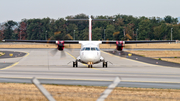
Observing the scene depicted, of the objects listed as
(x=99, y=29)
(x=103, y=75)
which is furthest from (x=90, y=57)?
(x=99, y=29)

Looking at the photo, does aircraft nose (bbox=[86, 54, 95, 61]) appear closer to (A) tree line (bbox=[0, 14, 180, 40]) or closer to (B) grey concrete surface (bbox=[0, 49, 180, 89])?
(B) grey concrete surface (bbox=[0, 49, 180, 89])

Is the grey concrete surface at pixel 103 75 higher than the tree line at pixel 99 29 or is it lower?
lower

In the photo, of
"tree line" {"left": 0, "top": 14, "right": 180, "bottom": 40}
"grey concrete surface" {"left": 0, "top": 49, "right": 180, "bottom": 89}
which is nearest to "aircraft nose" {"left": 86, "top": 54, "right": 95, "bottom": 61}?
"grey concrete surface" {"left": 0, "top": 49, "right": 180, "bottom": 89}

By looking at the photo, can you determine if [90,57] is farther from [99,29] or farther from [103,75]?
[99,29]

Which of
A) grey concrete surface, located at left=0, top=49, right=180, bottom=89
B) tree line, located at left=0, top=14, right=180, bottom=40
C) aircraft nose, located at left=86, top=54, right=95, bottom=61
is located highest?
tree line, located at left=0, top=14, right=180, bottom=40

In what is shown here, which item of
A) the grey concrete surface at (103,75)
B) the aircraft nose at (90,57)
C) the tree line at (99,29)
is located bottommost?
the grey concrete surface at (103,75)

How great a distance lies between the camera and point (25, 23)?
15262 centimetres

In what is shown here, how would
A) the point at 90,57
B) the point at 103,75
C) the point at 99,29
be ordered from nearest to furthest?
the point at 103,75, the point at 90,57, the point at 99,29

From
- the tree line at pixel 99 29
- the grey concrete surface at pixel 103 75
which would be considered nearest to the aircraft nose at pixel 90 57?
the grey concrete surface at pixel 103 75

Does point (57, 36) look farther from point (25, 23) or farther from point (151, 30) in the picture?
point (25, 23)

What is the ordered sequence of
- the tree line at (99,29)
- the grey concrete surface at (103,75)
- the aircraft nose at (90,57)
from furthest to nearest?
the tree line at (99,29)
the aircraft nose at (90,57)
the grey concrete surface at (103,75)

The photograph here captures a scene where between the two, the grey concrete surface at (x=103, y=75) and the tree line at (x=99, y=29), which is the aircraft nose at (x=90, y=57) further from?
the tree line at (x=99, y=29)

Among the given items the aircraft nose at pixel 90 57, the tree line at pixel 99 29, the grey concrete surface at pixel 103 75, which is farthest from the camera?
the tree line at pixel 99 29

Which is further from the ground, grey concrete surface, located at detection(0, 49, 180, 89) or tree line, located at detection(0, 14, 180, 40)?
tree line, located at detection(0, 14, 180, 40)
